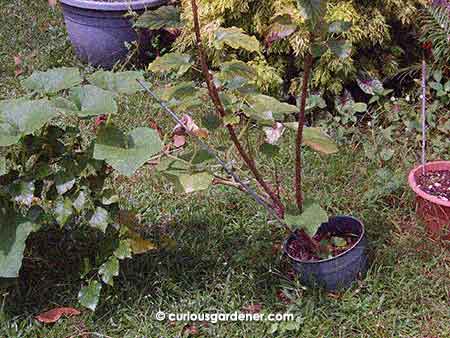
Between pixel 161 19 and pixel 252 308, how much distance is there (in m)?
1.02

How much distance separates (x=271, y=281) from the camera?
8.20 feet

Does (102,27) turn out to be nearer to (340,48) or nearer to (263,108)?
(263,108)

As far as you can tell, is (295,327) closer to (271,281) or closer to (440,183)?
(271,281)

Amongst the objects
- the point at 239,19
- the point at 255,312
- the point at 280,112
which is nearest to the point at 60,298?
the point at 255,312

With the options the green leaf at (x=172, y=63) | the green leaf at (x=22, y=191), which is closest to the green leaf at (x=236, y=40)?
the green leaf at (x=172, y=63)

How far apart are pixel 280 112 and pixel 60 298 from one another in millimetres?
1007

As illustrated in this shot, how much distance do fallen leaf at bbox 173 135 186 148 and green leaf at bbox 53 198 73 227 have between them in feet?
3.52

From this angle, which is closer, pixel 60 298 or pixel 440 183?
pixel 60 298

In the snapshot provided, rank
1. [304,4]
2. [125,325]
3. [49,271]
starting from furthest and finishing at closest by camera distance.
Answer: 1. [49,271]
2. [125,325]
3. [304,4]

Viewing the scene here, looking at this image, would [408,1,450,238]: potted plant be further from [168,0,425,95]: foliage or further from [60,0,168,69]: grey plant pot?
[60,0,168,69]: grey plant pot

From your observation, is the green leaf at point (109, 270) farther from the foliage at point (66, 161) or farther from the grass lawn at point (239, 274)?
the grass lawn at point (239, 274)

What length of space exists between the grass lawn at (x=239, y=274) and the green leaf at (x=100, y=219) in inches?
12.7

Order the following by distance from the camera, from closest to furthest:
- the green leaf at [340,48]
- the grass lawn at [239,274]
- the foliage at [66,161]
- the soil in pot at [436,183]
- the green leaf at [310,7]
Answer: the green leaf at [310,7], the green leaf at [340,48], the foliage at [66,161], the grass lawn at [239,274], the soil in pot at [436,183]

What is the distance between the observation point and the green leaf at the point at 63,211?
87.5 inches
